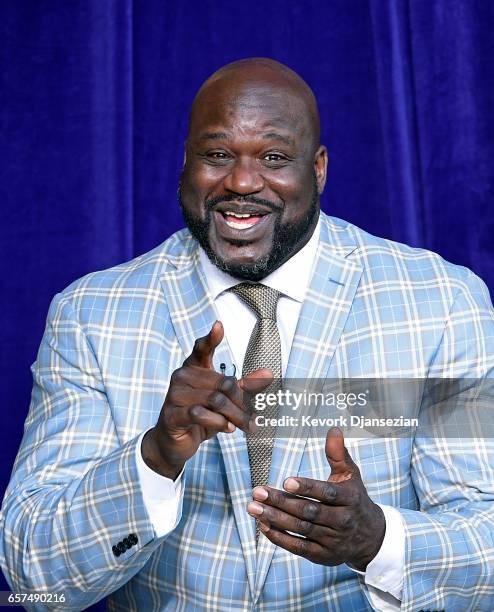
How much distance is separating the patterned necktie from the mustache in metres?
0.15

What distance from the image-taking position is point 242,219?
1.95 meters

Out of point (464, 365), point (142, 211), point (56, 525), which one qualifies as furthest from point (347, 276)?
point (142, 211)

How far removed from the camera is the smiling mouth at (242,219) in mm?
1947

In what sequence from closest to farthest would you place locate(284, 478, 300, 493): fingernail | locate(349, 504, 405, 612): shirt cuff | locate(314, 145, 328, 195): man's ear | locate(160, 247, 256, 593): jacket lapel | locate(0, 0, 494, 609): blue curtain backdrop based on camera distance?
locate(284, 478, 300, 493): fingernail < locate(349, 504, 405, 612): shirt cuff < locate(160, 247, 256, 593): jacket lapel < locate(314, 145, 328, 195): man's ear < locate(0, 0, 494, 609): blue curtain backdrop

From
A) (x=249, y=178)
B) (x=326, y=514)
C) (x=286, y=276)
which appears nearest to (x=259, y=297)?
(x=286, y=276)

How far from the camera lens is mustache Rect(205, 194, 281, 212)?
1935 millimetres

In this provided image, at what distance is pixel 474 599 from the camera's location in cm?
174

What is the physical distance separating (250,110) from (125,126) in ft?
2.22

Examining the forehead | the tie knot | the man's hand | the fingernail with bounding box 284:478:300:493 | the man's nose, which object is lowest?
the man's hand

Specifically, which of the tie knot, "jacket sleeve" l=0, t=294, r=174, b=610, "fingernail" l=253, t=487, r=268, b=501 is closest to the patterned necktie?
the tie knot

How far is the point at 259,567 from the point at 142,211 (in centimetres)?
116

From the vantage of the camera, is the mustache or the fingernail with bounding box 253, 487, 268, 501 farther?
the mustache

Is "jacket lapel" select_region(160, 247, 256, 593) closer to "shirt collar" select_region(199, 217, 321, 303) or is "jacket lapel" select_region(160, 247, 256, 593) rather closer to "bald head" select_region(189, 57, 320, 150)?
"shirt collar" select_region(199, 217, 321, 303)

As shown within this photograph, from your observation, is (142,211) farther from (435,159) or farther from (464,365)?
(464,365)
